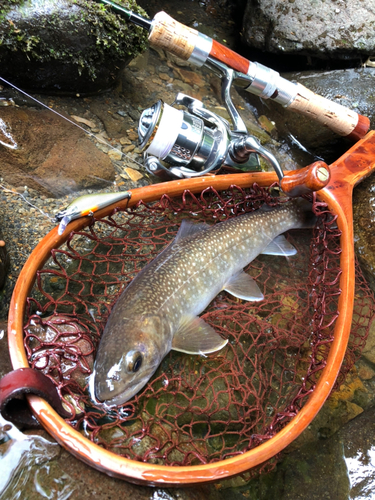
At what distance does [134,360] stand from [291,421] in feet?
3.15

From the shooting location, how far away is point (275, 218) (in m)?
3.28

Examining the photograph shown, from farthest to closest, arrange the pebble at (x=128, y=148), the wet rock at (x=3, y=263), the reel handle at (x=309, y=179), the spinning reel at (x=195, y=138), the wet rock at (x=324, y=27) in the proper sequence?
the wet rock at (x=324, y=27), the pebble at (x=128, y=148), the spinning reel at (x=195, y=138), the reel handle at (x=309, y=179), the wet rock at (x=3, y=263)

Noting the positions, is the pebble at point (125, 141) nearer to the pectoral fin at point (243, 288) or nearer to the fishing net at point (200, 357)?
the fishing net at point (200, 357)

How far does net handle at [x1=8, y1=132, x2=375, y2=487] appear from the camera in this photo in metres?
A: 1.85

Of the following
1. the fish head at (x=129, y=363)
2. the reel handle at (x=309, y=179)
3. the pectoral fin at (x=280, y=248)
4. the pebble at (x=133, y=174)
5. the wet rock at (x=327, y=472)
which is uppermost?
the reel handle at (x=309, y=179)

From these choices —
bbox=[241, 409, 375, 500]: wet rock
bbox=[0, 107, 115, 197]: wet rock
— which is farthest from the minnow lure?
bbox=[241, 409, 375, 500]: wet rock

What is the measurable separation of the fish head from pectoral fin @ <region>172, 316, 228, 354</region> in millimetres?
191

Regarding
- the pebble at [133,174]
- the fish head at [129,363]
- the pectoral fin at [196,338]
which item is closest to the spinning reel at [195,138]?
the pebble at [133,174]

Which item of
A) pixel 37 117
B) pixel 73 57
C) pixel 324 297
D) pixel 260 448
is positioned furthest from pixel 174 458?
pixel 73 57

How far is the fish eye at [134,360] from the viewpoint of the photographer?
2.25 metres

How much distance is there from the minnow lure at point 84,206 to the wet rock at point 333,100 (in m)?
2.74

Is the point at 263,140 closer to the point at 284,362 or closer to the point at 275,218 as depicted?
the point at 275,218

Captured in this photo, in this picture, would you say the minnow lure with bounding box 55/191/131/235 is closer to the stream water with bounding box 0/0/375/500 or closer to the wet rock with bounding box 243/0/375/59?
the stream water with bounding box 0/0/375/500

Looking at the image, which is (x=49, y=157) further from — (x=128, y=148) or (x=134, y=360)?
(x=134, y=360)
